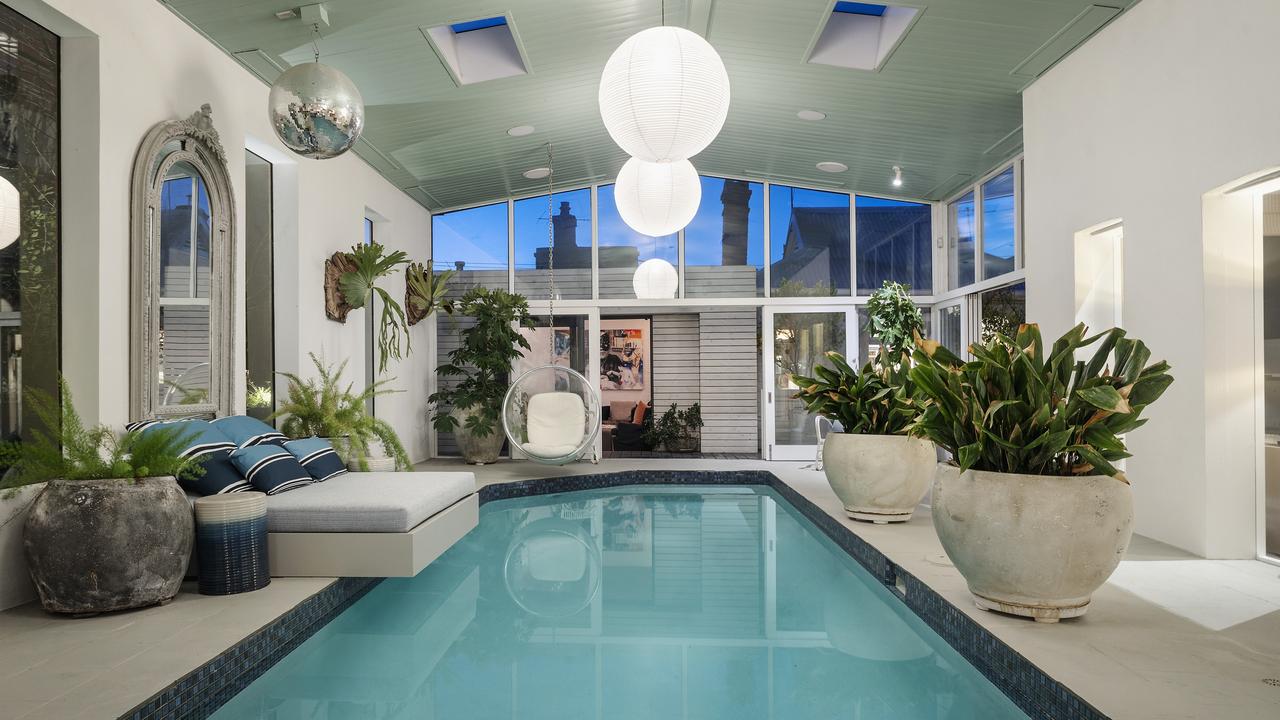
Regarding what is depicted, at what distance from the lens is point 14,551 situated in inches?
125

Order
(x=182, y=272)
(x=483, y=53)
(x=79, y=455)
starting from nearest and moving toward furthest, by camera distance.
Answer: (x=79, y=455) → (x=182, y=272) → (x=483, y=53)

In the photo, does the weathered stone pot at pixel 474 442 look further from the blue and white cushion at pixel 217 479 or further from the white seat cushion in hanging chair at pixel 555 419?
the blue and white cushion at pixel 217 479

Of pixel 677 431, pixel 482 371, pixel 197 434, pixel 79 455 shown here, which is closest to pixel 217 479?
pixel 197 434

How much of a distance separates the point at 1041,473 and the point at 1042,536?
30cm

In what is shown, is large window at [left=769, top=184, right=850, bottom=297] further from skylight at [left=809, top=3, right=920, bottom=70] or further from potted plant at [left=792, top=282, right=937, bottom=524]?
potted plant at [left=792, top=282, right=937, bottom=524]

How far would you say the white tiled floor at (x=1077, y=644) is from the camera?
218cm

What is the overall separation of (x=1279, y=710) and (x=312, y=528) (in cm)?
336

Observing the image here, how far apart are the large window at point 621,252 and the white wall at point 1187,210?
524cm

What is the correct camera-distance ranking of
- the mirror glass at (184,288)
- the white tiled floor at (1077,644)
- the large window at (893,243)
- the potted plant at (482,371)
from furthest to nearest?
the large window at (893,243) → the potted plant at (482,371) → the mirror glass at (184,288) → the white tiled floor at (1077,644)

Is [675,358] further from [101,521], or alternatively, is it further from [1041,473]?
[101,521]

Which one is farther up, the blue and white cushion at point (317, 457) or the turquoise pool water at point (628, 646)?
the blue and white cushion at point (317, 457)

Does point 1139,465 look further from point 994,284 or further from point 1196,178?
point 994,284

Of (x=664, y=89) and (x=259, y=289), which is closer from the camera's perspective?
(x=664, y=89)

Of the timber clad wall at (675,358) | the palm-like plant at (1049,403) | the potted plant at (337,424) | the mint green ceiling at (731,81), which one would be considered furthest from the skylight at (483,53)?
the timber clad wall at (675,358)
